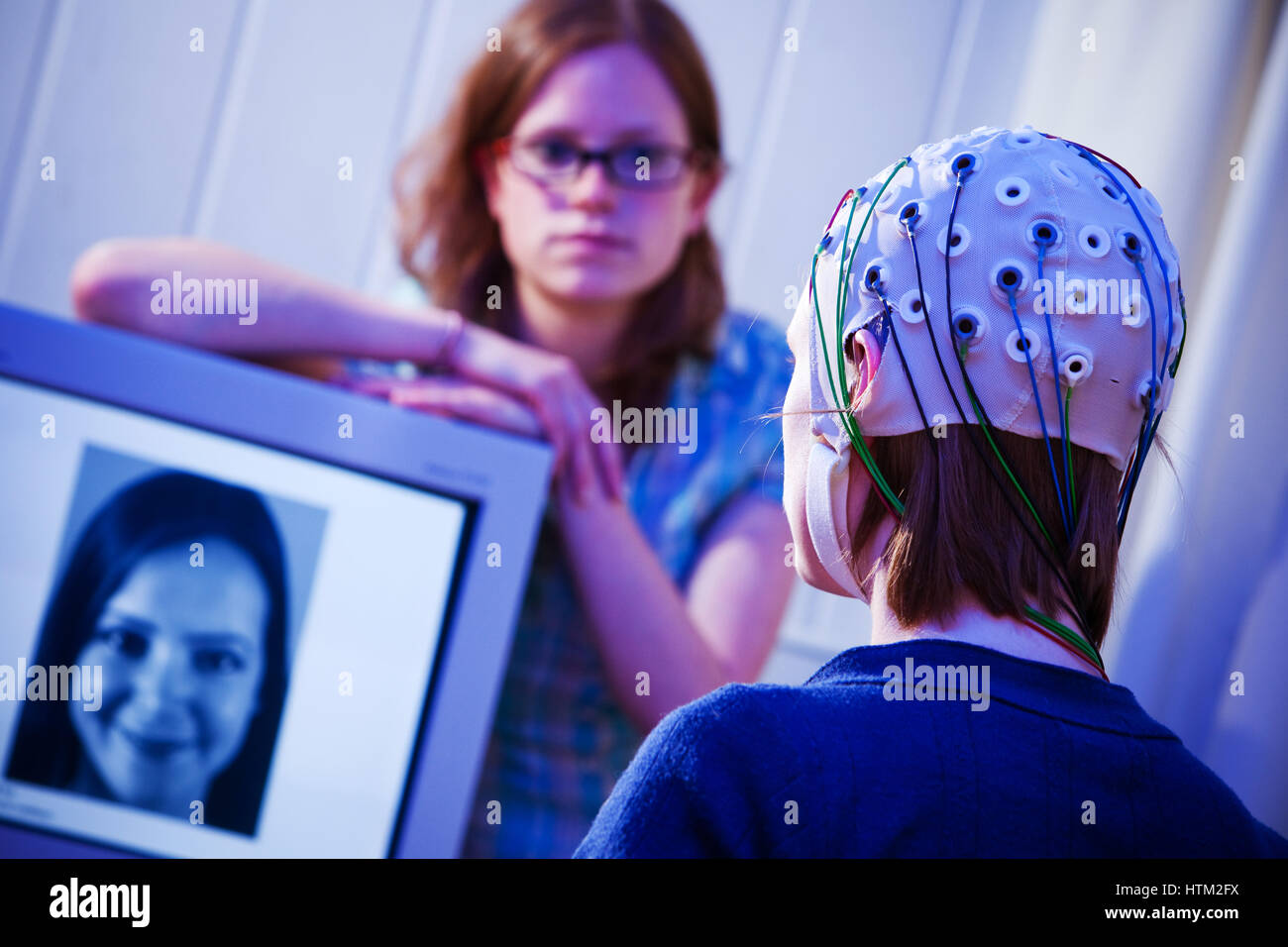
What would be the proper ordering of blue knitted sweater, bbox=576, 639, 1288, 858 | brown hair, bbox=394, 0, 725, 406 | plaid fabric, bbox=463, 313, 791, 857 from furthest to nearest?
1. brown hair, bbox=394, 0, 725, 406
2. plaid fabric, bbox=463, 313, 791, 857
3. blue knitted sweater, bbox=576, 639, 1288, 858

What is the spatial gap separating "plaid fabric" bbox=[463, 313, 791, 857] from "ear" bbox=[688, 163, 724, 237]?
160mm

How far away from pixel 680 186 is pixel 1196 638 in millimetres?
749

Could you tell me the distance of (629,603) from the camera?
44.8 inches

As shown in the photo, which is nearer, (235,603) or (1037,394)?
(1037,394)

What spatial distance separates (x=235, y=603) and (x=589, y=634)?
43cm

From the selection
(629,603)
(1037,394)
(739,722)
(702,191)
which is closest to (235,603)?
(629,603)

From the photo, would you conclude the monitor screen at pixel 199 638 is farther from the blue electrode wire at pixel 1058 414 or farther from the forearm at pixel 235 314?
the blue electrode wire at pixel 1058 414

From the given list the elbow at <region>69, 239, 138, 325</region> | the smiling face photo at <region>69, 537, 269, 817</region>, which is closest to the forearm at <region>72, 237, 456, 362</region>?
the elbow at <region>69, 239, 138, 325</region>

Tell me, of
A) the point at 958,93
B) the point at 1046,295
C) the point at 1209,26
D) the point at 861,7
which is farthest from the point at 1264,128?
the point at 1046,295

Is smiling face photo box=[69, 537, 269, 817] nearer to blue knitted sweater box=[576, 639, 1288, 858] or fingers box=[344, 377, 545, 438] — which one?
fingers box=[344, 377, 545, 438]

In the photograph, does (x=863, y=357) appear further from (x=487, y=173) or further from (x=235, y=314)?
(x=487, y=173)

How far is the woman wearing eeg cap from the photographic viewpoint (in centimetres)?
52

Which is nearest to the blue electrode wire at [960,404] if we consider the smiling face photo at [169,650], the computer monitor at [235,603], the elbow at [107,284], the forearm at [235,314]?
the computer monitor at [235,603]
